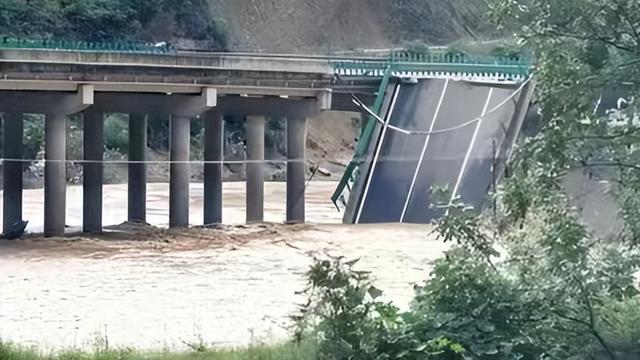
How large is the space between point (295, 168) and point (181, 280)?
438 inches

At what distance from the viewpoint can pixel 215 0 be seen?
205 feet

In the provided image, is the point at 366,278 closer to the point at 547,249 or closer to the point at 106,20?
the point at 547,249

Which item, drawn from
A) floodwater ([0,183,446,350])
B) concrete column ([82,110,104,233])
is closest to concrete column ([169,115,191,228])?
floodwater ([0,183,446,350])

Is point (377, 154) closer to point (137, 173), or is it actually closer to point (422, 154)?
point (422, 154)

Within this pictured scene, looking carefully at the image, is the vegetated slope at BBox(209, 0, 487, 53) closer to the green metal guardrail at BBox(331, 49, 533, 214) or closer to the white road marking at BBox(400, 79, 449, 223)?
the green metal guardrail at BBox(331, 49, 533, 214)

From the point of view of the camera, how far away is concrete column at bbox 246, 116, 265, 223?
27.8 meters

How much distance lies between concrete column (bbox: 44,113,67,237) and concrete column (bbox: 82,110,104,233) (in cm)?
85

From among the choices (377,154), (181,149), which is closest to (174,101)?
(181,149)

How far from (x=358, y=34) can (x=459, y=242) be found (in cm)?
6452

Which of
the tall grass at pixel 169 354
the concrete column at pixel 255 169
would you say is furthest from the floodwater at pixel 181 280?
the concrete column at pixel 255 169

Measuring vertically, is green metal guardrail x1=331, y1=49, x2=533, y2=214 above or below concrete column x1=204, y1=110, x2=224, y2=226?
above

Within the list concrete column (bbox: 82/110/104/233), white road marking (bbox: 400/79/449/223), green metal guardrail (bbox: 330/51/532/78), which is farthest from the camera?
green metal guardrail (bbox: 330/51/532/78)

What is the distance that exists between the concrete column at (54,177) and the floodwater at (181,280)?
2.70 feet

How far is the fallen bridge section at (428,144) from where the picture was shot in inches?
1007
